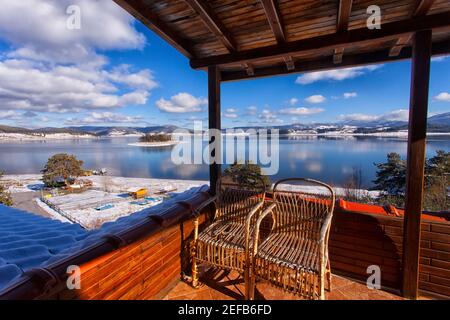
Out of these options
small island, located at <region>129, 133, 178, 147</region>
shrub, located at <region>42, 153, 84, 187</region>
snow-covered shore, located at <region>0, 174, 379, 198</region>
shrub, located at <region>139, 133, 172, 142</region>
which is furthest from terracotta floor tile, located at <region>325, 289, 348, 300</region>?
shrub, located at <region>139, 133, 172, 142</region>

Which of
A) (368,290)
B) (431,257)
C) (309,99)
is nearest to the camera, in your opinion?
(431,257)

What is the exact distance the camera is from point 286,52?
1851 millimetres

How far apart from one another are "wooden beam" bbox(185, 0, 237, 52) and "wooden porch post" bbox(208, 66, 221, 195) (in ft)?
1.21

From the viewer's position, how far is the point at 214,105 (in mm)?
2328

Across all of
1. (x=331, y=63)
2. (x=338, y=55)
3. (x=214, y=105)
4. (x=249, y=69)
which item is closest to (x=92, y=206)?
(x=214, y=105)

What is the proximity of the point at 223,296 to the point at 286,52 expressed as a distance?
7.44ft

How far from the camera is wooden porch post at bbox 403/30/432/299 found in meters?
1.55

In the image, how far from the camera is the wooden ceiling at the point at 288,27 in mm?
1416

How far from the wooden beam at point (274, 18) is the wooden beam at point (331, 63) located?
64 cm

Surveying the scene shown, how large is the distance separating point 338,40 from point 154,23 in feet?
4.90

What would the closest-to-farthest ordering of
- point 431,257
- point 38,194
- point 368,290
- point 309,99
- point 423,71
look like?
point 423,71
point 431,257
point 368,290
point 38,194
point 309,99
